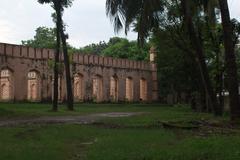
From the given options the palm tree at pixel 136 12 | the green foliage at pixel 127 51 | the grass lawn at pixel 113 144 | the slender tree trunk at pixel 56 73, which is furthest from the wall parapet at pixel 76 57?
the grass lawn at pixel 113 144

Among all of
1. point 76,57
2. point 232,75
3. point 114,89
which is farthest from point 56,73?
point 114,89

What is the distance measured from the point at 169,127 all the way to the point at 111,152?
16.8 ft

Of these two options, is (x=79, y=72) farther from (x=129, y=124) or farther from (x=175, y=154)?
(x=175, y=154)

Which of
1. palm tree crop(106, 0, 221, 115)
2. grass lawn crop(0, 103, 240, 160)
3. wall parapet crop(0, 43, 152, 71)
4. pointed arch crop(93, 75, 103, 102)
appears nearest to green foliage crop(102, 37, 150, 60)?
wall parapet crop(0, 43, 152, 71)

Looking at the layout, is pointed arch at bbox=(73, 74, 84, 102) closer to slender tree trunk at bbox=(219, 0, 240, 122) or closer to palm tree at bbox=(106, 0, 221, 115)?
palm tree at bbox=(106, 0, 221, 115)

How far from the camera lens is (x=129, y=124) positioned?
14.9 meters

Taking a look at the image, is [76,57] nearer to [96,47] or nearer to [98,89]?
[98,89]

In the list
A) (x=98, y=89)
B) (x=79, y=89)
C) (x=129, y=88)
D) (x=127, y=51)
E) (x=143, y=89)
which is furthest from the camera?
(x=127, y=51)

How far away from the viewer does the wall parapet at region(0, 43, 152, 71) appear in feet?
107

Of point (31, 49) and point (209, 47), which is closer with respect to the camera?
point (209, 47)

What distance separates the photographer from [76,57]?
3828 centimetres

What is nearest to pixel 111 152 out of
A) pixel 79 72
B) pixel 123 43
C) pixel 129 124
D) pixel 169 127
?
pixel 169 127

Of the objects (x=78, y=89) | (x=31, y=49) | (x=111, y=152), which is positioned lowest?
(x=111, y=152)

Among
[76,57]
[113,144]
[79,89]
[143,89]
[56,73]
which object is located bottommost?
[113,144]
